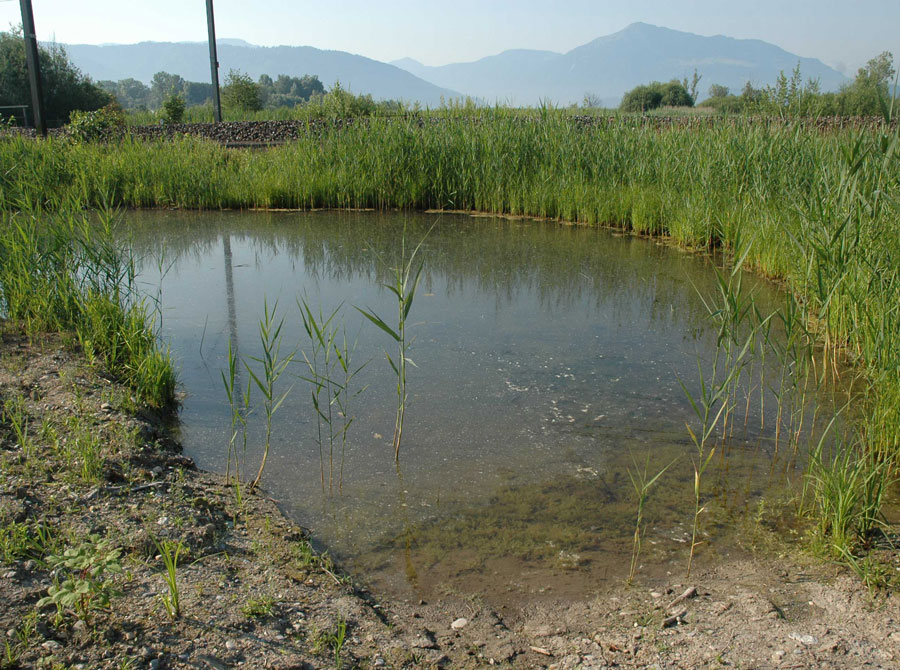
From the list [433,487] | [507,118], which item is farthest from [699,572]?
[507,118]

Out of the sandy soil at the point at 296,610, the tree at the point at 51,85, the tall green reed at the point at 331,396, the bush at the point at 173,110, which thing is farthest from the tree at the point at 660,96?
the sandy soil at the point at 296,610

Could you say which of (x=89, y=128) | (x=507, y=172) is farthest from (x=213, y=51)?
(x=507, y=172)

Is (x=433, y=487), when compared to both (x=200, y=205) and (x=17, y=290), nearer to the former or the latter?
(x=17, y=290)

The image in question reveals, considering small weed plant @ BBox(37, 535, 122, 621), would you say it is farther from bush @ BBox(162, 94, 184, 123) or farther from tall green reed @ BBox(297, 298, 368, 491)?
bush @ BBox(162, 94, 184, 123)

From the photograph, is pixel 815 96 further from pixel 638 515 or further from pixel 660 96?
pixel 660 96

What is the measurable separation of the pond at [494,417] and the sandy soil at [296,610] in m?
0.14

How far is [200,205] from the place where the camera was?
9109 millimetres

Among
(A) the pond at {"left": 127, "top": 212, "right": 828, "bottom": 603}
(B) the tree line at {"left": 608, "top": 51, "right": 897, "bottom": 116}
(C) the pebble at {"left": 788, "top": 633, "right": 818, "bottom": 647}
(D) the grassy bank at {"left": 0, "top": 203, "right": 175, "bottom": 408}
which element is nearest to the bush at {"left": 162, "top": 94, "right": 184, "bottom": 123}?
(B) the tree line at {"left": 608, "top": 51, "right": 897, "bottom": 116}

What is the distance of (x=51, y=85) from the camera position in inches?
895

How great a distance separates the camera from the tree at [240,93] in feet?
80.8

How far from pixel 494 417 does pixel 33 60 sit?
1183 cm

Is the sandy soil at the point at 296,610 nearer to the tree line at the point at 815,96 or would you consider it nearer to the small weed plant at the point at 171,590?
the small weed plant at the point at 171,590

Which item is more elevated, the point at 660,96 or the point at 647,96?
the point at 660,96

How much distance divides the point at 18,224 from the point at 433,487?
298cm
